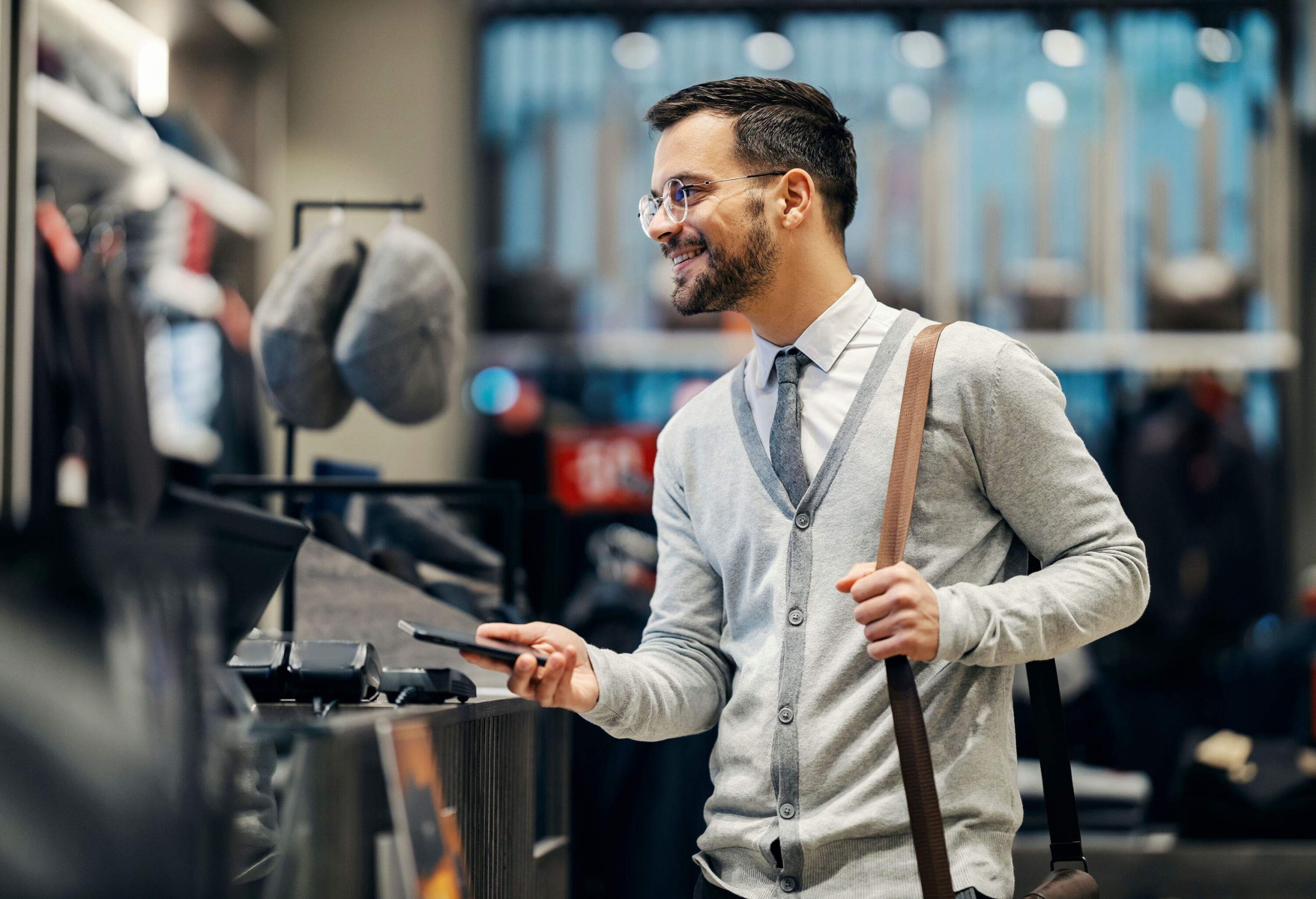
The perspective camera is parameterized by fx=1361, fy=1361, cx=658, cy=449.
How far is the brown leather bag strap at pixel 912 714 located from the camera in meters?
1.21

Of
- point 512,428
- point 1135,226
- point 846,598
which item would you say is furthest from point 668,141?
point 1135,226

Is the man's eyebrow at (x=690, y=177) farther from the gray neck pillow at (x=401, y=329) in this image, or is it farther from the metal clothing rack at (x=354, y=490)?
the gray neck pillow at (x=401, y=329)

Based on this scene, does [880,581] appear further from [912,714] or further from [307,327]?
[307,327]

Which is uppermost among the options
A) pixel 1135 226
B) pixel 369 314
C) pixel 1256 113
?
pixel 1256 113

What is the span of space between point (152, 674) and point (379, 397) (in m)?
1.41

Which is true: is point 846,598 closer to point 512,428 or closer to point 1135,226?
point 512,428

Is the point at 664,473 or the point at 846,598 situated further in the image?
the point at 664,473

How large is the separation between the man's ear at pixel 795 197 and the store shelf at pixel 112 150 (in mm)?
2122

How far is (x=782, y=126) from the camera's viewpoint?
1520mm

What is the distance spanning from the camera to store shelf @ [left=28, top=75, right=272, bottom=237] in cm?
330

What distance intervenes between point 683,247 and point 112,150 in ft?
8.55

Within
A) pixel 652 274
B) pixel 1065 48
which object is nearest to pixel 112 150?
pixel 652 274

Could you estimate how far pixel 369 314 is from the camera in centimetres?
214

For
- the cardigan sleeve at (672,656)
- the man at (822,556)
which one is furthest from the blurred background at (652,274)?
the man at (822,556)
